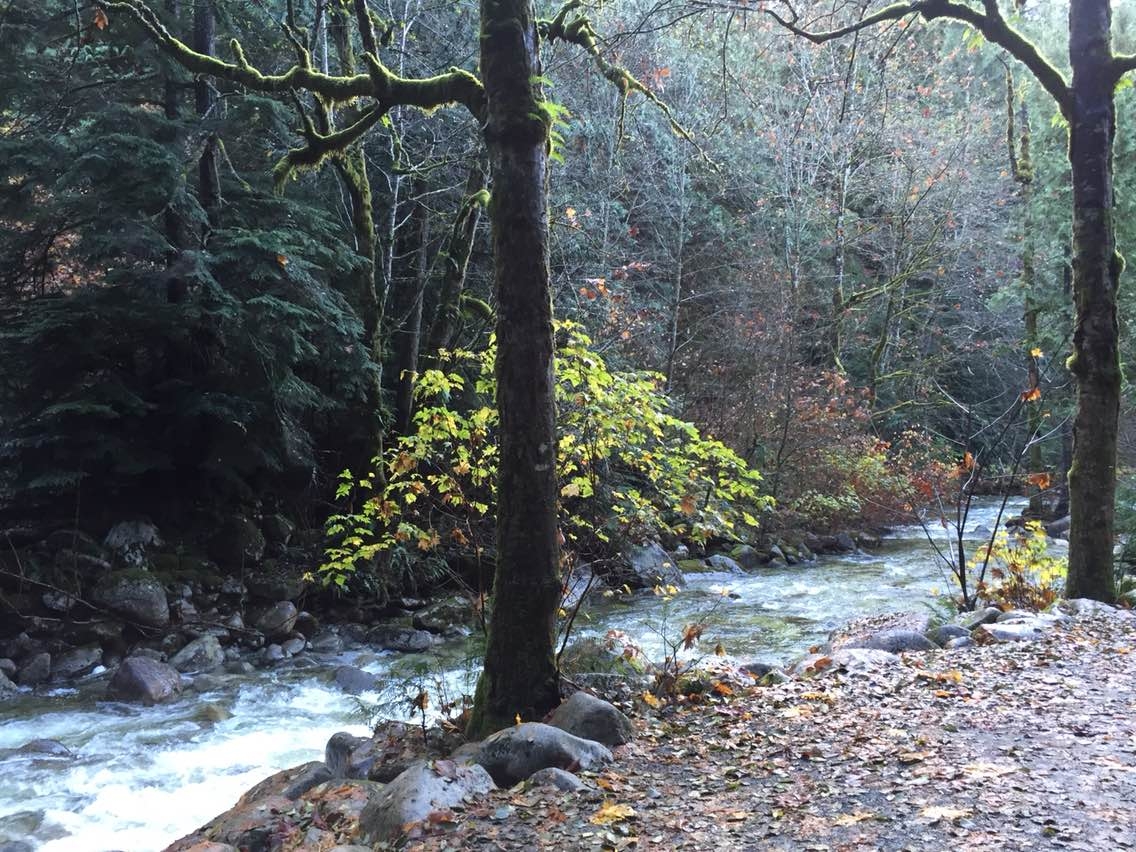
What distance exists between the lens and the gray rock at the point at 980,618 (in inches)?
287

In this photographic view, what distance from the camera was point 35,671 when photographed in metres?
8.09

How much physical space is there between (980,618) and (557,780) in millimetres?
5266

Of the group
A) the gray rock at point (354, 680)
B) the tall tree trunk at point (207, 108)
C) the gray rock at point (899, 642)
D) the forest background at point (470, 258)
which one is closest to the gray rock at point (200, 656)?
the gray rock at point (354, 680)

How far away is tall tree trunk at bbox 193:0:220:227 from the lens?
10250mm

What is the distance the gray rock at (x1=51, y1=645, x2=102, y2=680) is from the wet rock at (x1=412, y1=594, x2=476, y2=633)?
11.7 ft

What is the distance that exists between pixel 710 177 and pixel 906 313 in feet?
23.0

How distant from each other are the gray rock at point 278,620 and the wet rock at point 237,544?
102 centimetres

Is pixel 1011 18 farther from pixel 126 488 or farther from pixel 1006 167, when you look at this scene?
pixel 1006 167

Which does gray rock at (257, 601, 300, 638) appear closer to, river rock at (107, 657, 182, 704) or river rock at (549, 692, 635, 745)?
river rock at (107, 657, 182, 704)

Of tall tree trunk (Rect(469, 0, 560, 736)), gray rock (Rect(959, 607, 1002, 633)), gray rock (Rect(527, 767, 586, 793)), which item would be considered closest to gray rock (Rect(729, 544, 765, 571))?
gray rock (Rect(959, 607, 1002, 633))

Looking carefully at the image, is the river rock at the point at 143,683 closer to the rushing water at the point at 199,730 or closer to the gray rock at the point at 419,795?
the rushing water at the point at 199,730

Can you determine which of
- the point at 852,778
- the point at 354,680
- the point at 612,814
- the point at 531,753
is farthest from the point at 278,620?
the point at 852,778

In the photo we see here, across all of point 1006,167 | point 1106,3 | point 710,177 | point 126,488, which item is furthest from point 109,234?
point 1006,167

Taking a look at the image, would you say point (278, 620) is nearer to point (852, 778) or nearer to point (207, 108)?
point (207, 108)
